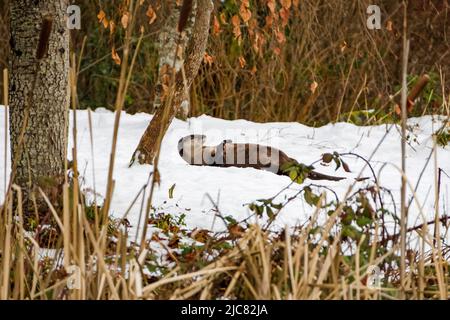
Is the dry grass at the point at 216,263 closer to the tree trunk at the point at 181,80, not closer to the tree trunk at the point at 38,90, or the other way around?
the tree trunk at the point at 38,90

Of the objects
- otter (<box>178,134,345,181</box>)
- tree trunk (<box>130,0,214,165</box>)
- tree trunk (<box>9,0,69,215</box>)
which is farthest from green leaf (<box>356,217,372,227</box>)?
otter (<box>178,134,345,181</box>)

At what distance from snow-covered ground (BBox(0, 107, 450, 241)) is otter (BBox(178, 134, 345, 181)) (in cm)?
11

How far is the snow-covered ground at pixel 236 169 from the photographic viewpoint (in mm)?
4680

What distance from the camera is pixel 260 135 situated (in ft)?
22.8

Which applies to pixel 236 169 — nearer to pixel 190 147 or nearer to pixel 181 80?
pixel 190 147

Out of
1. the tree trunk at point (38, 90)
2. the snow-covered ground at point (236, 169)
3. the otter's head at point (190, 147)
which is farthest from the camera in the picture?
the otter's head at point (190, 147)

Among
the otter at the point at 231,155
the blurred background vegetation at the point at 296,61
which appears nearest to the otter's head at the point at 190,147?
Answer: the otter at the point at 231,155

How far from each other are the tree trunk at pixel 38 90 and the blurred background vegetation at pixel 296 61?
4.05m

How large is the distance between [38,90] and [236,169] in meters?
2.01

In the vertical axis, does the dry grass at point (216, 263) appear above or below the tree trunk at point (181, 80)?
below

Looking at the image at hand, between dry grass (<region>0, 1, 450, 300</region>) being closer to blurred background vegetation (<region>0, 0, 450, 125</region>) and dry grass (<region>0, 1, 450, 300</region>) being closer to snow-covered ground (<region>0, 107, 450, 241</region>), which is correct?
snow-covered ground (<region>0, 107, 450, 241</region>)

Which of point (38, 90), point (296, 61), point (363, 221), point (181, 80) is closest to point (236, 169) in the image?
point (181, 80)
